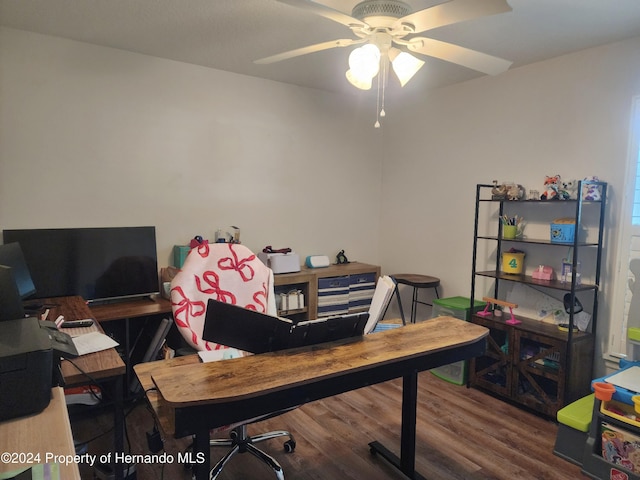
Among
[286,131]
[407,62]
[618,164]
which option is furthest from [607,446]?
[286,131]

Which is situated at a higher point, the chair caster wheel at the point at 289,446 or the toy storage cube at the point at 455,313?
the toy storage cube at the point at 455,313

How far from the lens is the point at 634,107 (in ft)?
8.76

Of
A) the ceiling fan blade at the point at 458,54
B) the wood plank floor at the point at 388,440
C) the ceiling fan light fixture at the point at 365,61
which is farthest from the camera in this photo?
the wood plank floor at the point at 388,440

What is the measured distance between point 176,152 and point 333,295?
6.02 ft

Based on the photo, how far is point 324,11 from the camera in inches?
64.9

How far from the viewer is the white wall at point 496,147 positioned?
2.79 m

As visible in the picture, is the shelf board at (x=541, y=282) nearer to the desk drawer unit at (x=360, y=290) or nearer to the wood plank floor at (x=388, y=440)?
the wood plank floor at (x=388, y=440)

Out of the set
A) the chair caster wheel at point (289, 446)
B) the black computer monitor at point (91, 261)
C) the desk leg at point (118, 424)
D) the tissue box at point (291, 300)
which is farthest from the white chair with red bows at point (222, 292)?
the tissue box at point (291, 300)

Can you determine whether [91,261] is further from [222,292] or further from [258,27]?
[258,27]

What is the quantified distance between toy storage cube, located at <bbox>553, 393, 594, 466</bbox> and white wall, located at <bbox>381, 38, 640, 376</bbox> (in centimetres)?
66

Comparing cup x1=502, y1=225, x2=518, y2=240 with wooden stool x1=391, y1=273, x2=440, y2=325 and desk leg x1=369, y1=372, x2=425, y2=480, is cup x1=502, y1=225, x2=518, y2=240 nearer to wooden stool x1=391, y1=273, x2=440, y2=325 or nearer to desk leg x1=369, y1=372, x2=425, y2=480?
wooden stool x1=391, y1=273, x2=440, y2=325

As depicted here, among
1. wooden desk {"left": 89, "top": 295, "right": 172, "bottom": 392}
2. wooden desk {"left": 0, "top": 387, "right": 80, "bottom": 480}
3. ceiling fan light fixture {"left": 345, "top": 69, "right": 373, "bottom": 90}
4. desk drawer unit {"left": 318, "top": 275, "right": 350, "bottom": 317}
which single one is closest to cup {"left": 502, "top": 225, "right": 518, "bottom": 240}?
desk drawer unit {"left": 318, "top": 275, "right": 350, "bottom": 317}

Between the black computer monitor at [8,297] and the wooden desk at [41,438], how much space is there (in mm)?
364

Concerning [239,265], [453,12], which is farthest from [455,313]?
[453,12]
